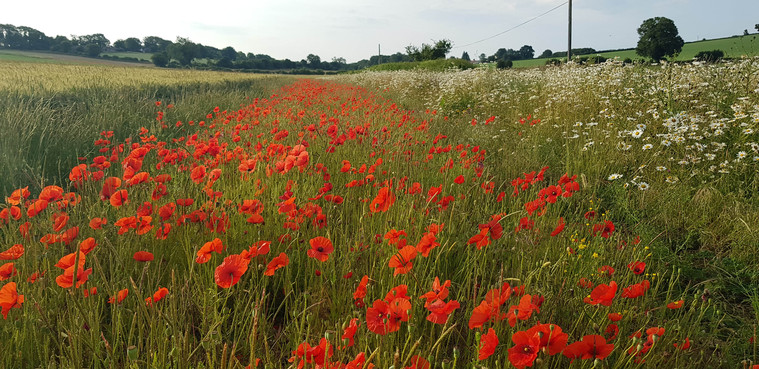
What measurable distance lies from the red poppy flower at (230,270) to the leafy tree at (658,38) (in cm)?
5754

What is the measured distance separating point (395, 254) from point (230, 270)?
0.58 meters

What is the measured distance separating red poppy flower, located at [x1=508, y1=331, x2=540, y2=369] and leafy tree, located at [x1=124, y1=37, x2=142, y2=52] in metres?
77.0

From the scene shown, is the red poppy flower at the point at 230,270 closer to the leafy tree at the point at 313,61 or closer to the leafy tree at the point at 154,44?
the leafy tree at the point at 154,44

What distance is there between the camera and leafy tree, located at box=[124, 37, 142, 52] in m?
64.3

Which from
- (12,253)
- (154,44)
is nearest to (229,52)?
(154,44)

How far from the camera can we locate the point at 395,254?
4.85 ft

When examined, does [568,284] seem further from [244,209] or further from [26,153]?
[26,153]

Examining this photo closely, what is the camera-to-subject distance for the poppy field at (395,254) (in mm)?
1146

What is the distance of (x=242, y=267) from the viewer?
1.12 meters

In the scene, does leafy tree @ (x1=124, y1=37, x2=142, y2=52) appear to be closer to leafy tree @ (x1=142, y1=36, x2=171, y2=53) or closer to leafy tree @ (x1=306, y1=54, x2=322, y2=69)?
leafy tree @ (x1=142, y1=36, x2=171, y2=53)

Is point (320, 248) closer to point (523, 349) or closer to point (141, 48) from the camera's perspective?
point (523, 349)

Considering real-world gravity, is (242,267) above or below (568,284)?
above

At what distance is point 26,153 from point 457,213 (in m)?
3.81

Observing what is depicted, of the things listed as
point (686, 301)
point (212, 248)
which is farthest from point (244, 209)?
point (686, 301)
